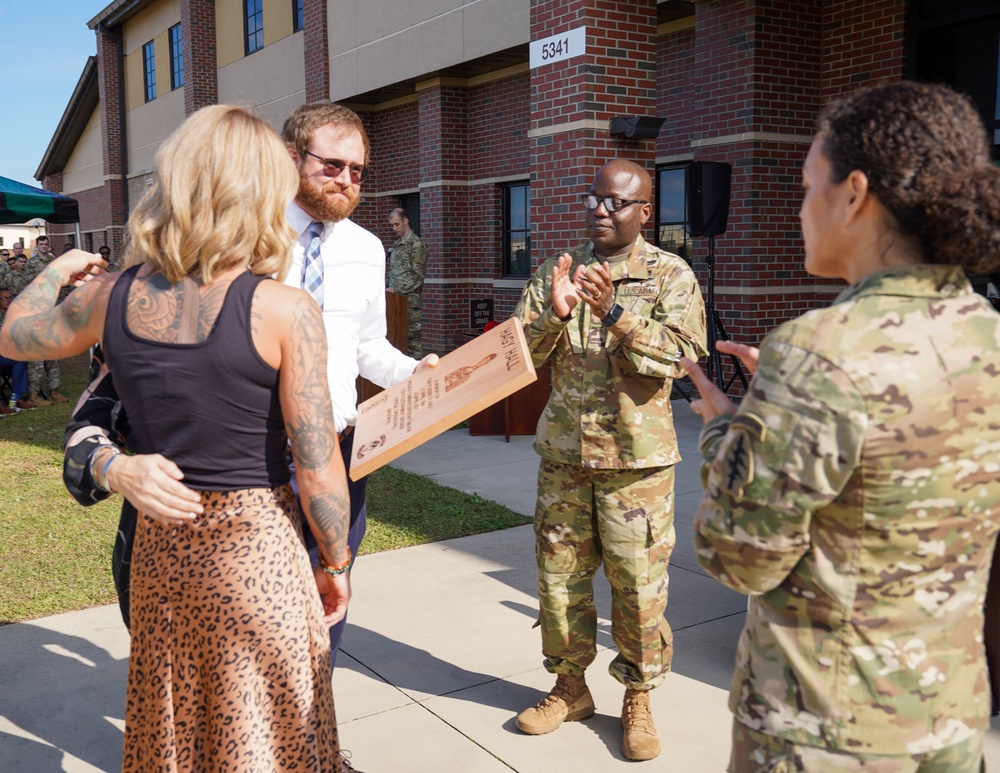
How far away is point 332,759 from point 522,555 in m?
3.27

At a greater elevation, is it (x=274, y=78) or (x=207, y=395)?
(x=274, y=78)

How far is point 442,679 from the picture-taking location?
3.81 meters

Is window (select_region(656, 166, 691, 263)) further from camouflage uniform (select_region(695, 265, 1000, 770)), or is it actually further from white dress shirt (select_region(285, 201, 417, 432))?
camouflage uniform (select_region(695, 265, 1000, 770))

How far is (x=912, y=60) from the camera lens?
8.93 meters

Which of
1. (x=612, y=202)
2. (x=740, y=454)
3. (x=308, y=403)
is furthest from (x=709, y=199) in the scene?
(x=740, y=454)

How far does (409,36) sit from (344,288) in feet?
40.6

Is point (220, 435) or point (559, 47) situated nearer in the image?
point (220, 435)

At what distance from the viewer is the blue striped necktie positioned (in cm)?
281

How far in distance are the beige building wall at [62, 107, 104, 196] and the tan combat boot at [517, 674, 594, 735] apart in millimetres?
28134

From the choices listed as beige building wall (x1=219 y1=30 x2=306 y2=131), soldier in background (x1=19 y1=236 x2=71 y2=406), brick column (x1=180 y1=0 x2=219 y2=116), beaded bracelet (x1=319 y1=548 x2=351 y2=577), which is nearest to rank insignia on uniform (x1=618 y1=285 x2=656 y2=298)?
beaded bracelet (x1=319 y1=548 x2=351 y2=577)

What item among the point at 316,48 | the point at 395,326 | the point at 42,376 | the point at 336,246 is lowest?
the point at 42,376

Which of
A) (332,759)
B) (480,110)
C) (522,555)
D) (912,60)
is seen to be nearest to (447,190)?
(480,110)

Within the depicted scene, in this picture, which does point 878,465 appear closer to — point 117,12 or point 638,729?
point 638,729

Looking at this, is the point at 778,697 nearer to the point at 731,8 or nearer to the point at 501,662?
the point at 501,662
